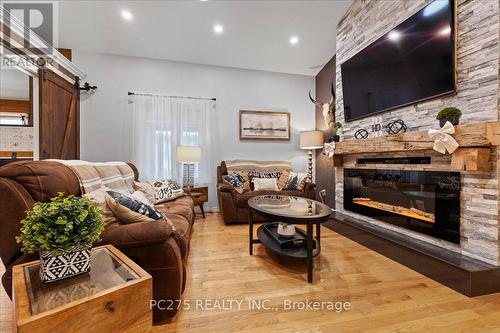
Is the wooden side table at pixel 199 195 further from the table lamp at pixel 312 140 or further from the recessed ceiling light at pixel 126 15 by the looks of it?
the recessed ceiling light at pixel 126 15

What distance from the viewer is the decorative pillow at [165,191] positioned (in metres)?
2.90

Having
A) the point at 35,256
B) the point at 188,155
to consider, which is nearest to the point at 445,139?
the point at 35,256

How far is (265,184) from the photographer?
12.4 ft

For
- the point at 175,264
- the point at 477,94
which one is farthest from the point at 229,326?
the point at 477,94

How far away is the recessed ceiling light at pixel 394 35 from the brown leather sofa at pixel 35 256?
118 inches

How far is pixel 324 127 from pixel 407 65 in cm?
197

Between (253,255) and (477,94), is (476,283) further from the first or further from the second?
(253,255)

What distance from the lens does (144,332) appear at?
0.98 meters

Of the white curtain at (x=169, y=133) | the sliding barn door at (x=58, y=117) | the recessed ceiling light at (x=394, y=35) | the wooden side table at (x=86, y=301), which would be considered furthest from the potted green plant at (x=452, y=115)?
the sliding barn door at (x=58, y=117)

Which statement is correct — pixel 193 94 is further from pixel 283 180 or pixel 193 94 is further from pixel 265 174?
pixel 283 180

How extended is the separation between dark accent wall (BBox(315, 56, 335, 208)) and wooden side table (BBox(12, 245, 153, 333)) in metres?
3.49

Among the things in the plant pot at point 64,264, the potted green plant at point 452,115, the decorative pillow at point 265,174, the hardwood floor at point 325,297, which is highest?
the potted green plant at point 452,115

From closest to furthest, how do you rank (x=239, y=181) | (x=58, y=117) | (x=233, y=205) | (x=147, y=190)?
1. (x=147, y=190)
2. (x=58, y=117)
3. (x=233, y=205)
4. (x=239, y=181)

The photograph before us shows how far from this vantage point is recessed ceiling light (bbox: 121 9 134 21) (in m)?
2.94
